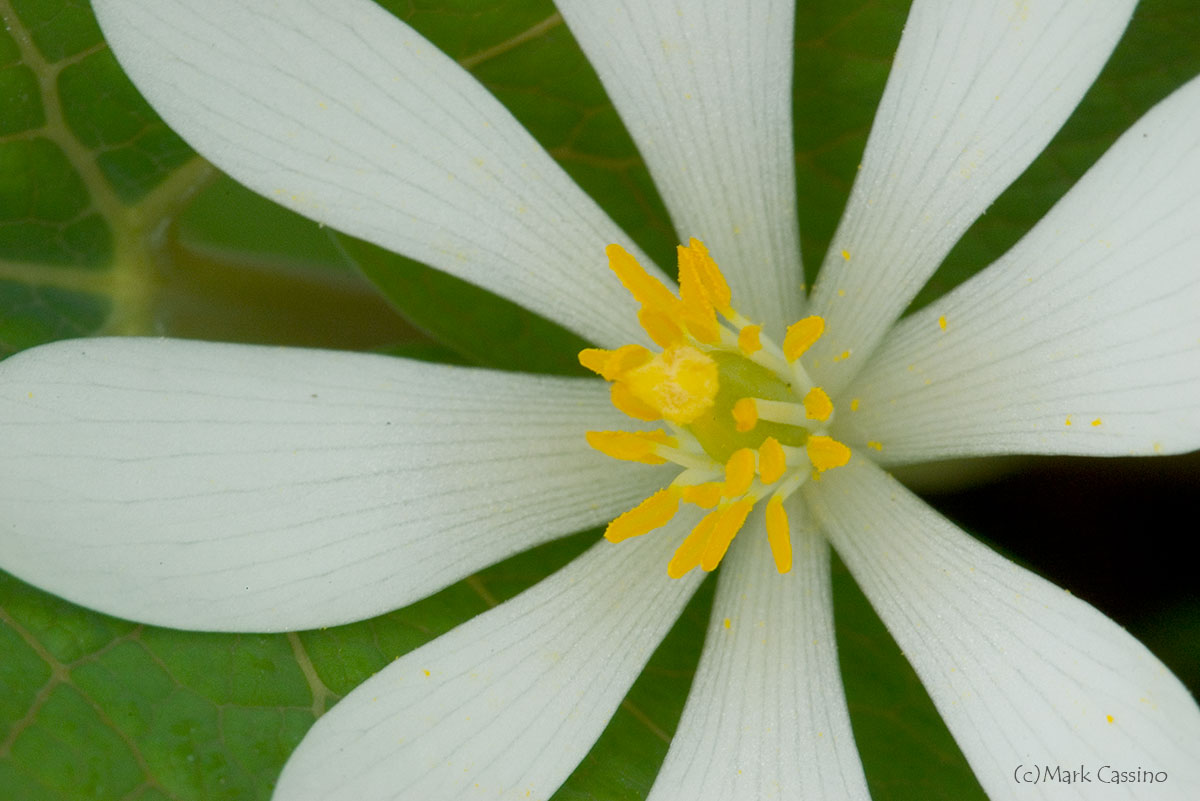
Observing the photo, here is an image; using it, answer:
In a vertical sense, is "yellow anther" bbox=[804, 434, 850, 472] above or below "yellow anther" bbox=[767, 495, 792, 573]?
above

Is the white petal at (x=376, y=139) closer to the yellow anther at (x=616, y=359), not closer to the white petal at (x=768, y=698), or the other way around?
the yellow anther at (x=616, y=359)

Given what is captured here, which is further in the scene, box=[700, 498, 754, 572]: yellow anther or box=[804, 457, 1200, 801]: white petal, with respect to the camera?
box=[700, 498, 754, 572]: yellow anther

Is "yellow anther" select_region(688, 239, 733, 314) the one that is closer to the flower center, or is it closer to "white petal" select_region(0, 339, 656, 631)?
the flower center

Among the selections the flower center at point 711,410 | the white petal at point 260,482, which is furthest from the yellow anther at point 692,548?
the white petal at point 260,482

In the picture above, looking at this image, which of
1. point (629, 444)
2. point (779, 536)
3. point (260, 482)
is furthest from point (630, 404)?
point (260, 482)

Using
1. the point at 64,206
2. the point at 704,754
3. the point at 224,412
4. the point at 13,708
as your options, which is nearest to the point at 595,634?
the point at 704,754

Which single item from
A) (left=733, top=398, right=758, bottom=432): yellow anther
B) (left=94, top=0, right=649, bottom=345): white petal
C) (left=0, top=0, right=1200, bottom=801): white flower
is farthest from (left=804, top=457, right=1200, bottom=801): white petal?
(left=94, top=0, right=649, bottom=345): white petal
